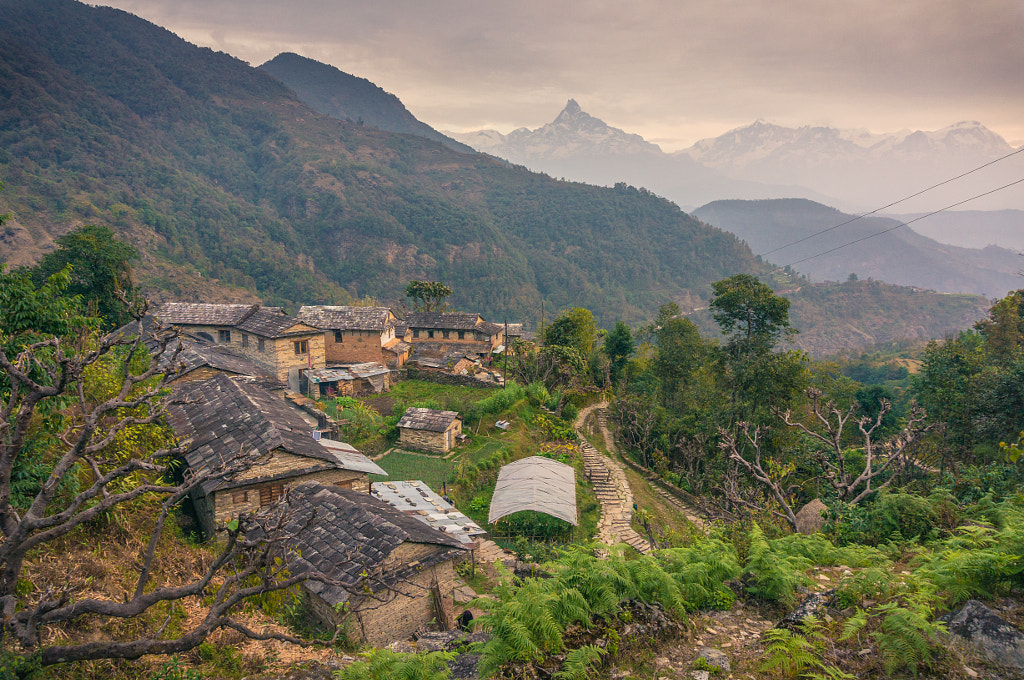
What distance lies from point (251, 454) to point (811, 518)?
16.2 m

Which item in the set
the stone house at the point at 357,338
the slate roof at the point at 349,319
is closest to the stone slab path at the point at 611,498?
the stone house at the point at 357,338

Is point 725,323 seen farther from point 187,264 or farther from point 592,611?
point 187,264

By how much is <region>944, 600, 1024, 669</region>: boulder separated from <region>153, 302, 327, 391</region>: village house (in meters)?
38.9

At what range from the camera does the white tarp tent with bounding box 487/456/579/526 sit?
1950cm

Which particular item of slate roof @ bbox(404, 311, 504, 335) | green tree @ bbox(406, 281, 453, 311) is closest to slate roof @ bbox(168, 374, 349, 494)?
slate roof @ bbox(404, 311, 504, 335)

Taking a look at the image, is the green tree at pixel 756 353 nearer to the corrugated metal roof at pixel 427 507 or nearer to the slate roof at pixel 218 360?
the corrugated metal roof at pixel 427 507

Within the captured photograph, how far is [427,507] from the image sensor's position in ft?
66.7

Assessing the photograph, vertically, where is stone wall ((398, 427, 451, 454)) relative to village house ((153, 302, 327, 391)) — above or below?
below

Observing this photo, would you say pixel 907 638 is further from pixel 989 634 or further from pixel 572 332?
pixel 572 332

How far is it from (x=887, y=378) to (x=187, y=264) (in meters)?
133

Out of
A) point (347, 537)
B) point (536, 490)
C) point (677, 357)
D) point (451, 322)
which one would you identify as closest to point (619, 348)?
point (677, 357)

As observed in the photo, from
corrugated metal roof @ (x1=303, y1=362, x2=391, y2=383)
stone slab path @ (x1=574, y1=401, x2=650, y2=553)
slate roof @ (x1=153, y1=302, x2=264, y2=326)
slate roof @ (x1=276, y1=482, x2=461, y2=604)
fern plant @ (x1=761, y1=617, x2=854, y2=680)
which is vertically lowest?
stone slab path @ (x1=574, y1=401, x2=650, y2=553)

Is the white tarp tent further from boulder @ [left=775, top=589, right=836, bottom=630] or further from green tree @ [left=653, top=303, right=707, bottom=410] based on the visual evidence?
green tree @ [left=653, top=303, right=707, bottom=410]

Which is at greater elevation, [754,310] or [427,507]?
[754,310]
